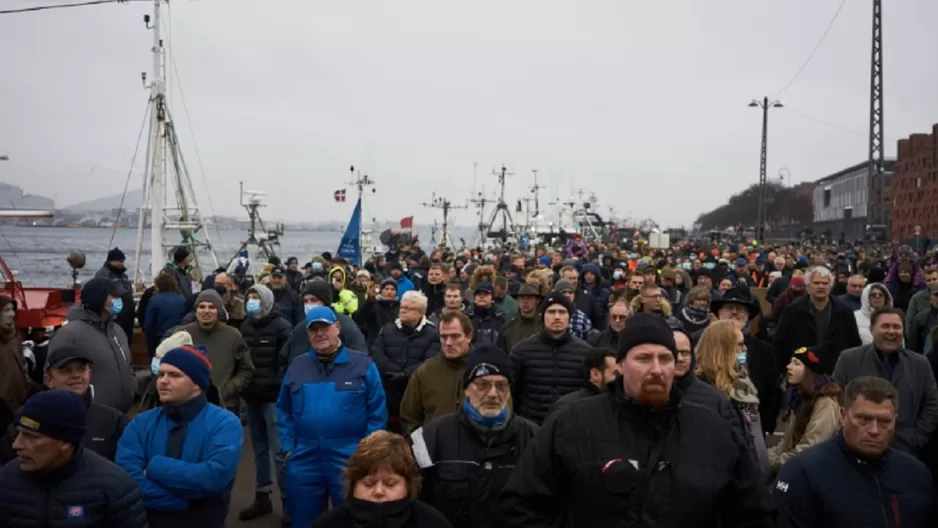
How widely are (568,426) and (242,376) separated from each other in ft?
14.3

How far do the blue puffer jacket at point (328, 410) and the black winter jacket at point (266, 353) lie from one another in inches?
59.4

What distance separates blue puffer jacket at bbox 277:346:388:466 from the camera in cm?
539

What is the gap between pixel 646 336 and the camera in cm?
294

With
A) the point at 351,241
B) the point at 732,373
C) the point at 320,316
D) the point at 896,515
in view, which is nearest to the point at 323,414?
the point at 320,316

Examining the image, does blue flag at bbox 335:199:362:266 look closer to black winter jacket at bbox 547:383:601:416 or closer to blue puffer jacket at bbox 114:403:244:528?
black winter jacket at bbox 547:383:601:416

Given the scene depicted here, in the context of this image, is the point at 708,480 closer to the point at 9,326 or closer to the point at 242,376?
the point at 242,376

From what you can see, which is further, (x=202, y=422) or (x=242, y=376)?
(x=242, y=376)

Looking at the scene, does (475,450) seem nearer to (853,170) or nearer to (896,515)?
(896,515)

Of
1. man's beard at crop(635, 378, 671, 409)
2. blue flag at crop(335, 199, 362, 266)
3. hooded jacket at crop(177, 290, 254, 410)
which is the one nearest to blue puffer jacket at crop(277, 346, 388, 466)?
hooded jacket at crop(177, 290, 254, 410)

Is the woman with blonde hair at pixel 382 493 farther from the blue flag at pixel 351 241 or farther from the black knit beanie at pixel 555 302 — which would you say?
the blue flag at pixel 351 241

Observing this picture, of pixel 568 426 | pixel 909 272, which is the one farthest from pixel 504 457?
pixel 909 272

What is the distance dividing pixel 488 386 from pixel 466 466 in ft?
1.34

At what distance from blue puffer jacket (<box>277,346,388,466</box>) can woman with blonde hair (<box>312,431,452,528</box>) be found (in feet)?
6.09

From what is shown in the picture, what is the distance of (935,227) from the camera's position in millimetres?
68375
